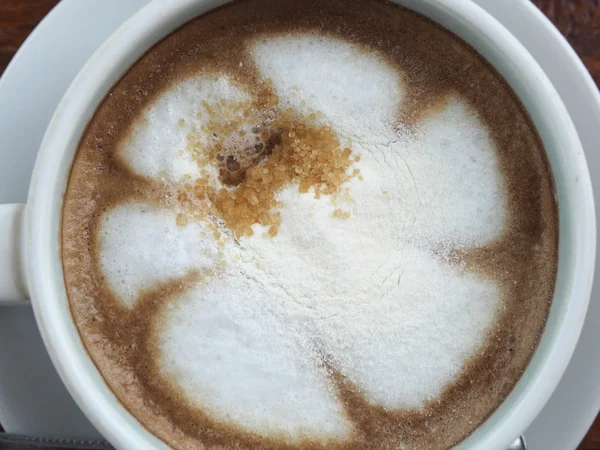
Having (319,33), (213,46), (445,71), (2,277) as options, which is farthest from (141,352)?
(445,71)

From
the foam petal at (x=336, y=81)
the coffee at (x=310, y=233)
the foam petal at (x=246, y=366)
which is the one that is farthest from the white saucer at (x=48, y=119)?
the foam petal at (x=246, y=366)

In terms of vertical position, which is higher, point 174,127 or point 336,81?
point 336,81

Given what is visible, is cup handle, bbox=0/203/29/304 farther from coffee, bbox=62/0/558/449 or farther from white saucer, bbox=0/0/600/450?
white saucer, bbox=0/0/600/450

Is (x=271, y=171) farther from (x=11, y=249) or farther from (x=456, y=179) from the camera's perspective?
(x=11, y=249)

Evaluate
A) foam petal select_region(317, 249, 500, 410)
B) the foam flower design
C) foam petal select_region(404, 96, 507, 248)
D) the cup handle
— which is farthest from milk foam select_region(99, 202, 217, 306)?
foam petal select_region(404, 96, 507, 248)

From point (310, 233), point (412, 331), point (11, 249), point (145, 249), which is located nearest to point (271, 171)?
point (310, 233)

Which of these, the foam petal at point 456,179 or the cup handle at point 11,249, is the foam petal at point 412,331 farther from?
the cup handle at point 11,249
